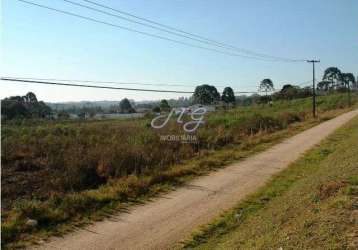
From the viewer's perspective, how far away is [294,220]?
5.33 m

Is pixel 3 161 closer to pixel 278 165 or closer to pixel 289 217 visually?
pixel 278 165

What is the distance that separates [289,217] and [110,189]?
13.9ft

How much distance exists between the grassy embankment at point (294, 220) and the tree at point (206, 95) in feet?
85.0

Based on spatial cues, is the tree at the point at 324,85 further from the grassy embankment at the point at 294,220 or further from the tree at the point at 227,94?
the grassy embankment at the point at 294,220

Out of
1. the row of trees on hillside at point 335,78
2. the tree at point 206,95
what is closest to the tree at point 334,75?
the row of trees on hillside at point 335,78

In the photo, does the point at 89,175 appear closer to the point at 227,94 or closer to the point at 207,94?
the point at 207,94

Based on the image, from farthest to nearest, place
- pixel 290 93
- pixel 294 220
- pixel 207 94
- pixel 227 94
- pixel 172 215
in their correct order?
pixel 290 93, pixel 227 94, pixel 207 94, pixel 172 215, pixel 294 220

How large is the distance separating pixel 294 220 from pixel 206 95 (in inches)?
1489

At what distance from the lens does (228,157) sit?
12.8m

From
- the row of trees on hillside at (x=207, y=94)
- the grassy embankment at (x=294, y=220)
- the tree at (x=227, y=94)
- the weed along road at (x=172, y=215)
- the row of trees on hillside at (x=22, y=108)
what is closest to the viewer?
the grassy embankment at (x=294, y=220)

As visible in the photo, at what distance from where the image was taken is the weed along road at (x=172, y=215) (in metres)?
5.57

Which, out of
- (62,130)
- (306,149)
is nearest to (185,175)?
(306,149)

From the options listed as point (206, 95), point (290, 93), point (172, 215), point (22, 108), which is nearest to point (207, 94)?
point (206, 95)

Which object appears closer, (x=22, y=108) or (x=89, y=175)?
(x=89, y=175)
